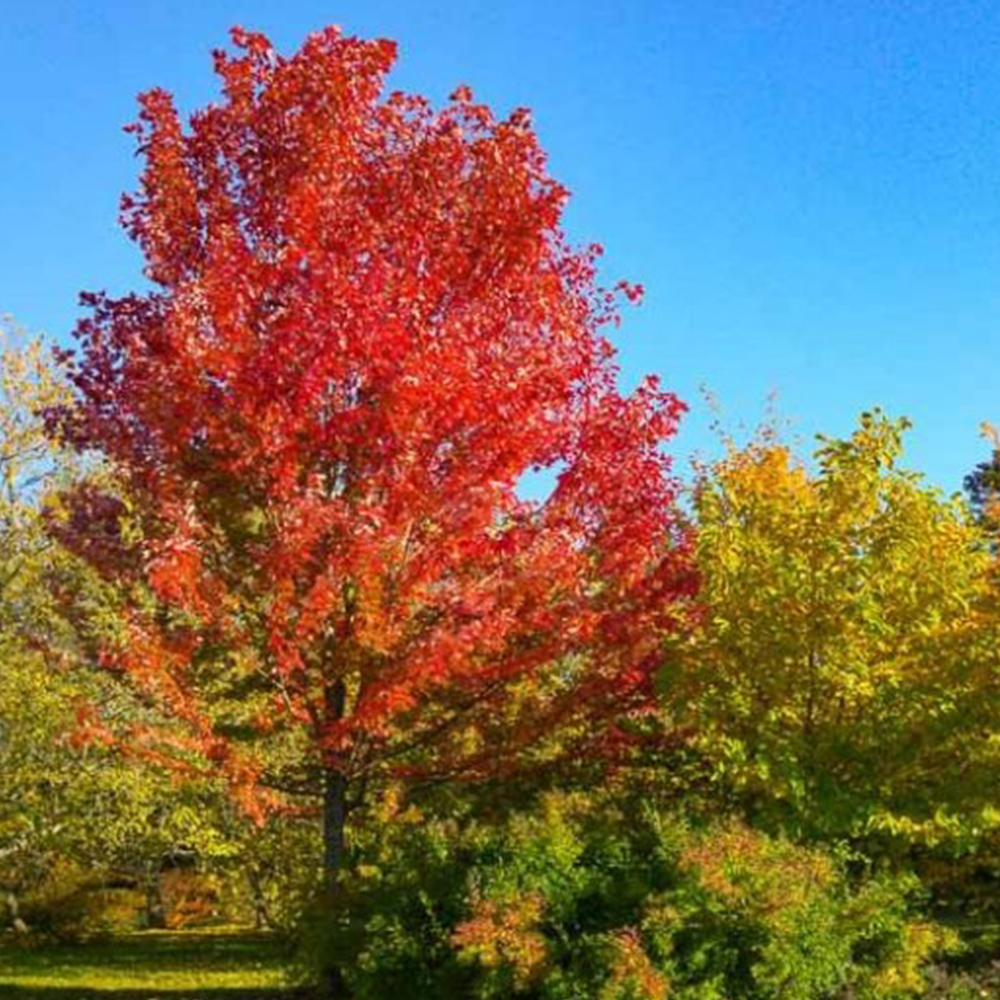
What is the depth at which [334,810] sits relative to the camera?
42.0 feet

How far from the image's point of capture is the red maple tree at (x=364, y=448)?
10.7m

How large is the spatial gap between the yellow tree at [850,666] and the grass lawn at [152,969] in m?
5.97

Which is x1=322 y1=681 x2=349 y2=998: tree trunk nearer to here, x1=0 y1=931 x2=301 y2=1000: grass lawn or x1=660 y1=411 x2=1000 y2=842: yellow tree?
x1=0 y1=931 x2=301 y2=1000: grass lawn

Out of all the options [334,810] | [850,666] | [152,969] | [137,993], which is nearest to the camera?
[850,666]

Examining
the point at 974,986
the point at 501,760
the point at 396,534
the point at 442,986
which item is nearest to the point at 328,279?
the point at 396,534

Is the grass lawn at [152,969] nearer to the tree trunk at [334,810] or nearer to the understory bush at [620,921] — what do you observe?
the tree trunk at [334,810]

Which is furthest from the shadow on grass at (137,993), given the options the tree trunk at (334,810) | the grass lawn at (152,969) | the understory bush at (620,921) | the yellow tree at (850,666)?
the yellow tree at (850,666)

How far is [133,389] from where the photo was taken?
11336 millimetres

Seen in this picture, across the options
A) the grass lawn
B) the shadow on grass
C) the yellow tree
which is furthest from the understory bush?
the grass lawn

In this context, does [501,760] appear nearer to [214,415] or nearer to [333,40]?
[214,415]

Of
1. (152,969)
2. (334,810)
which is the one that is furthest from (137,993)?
(334,810)

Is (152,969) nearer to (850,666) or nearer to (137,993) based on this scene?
(137,993)

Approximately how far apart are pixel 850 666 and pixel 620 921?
3060mm

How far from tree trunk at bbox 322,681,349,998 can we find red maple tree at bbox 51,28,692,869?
0.10 ft
